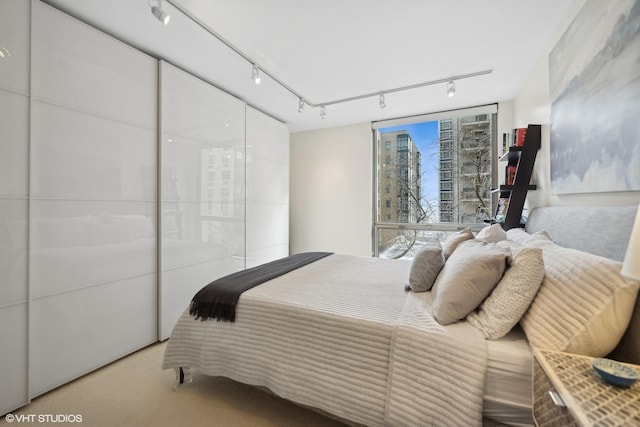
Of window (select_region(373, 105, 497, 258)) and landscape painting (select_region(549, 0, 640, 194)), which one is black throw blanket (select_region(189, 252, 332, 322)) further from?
window (select_region(373, 105, 497, 258))

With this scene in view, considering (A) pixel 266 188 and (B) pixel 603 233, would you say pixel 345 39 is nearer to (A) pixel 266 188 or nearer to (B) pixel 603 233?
(B) pixel 603 233

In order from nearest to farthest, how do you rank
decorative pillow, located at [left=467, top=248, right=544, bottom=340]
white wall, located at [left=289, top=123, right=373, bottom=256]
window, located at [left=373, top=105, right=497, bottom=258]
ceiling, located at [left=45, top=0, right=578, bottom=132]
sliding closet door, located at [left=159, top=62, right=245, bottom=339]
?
decorative pillow, located at [left=467, top=248, right=544, bottom=340] < ceiling, located at [left=45, top=0, right=578, bottom=132] < sliding closet door, located at [left=159, top=62, right=245, bottom=339] < window, located at [left=373, top=105, right=497, bottom=258] < white wall, located at [left=289, top=123, right=373, bottom=256]

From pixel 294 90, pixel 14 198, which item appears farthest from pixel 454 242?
pixel 14 198

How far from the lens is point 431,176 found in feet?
13.1

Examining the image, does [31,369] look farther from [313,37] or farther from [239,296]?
[313,37]

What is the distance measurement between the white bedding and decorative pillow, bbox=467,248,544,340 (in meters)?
0.08

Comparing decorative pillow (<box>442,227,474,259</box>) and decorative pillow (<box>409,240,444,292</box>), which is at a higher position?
decorative pillow (<box>442,227,474,259</box>)

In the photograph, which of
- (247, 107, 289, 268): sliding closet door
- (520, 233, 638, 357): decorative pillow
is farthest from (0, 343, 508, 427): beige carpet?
(247, 107, 289, 268): sliding closet door

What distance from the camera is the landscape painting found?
3.75ft

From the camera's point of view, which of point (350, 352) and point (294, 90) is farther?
point (294, 90)

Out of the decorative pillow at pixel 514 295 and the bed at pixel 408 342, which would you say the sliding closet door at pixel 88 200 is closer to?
the bed at pixel 408 342

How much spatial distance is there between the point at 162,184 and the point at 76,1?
132cm

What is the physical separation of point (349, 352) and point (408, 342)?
286 millimetres

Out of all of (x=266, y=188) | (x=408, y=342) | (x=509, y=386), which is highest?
(x=266, y=188)
